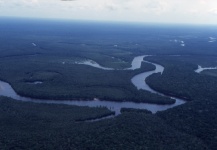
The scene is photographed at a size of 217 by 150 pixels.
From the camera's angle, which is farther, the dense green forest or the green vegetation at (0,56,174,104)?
the green vegetation at (0,56,174,104)

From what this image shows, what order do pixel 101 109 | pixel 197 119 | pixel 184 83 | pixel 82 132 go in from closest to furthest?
1. pixel 82 132
2. pixel 197 119
3. pixel 101 109
4. pixel 184 83

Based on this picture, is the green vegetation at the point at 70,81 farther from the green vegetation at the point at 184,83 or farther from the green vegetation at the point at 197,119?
the green vegetation at the point at 197,119

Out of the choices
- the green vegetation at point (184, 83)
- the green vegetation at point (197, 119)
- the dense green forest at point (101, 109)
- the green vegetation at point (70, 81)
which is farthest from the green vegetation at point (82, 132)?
the green vegetation at point (184, 83)

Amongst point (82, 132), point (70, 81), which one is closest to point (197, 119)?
point (82, 132)

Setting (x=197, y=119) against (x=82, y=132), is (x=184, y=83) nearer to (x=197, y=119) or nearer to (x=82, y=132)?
(x=197, y=119)

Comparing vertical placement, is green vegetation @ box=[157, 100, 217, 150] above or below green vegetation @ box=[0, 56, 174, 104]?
above

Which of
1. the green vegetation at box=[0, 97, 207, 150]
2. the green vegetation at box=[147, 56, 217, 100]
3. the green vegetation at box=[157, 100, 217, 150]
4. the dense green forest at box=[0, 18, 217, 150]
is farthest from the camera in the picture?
the green vegetation at box=[147, 56, 217, 100]

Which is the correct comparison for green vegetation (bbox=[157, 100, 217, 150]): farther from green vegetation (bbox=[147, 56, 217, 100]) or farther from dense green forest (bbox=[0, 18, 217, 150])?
green vegetation (bbox=[147, 56, 217, 100])

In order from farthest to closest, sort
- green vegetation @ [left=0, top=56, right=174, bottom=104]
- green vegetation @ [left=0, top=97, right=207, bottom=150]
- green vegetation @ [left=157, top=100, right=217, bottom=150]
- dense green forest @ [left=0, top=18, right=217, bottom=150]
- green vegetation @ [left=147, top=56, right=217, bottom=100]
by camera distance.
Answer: green vegetation @ [left=147, top=56, right=217, bottom=100] → green vegetation @ [left=0, top=56, right=174, bottom=104] → green vegetation @ [left=157, top=100, right=217, bottom=150] → dense green forest @ [left=0, top=18, right=217, bottom=150] → green vegetation @ [left=0, top=97, right=207, bottom=150]

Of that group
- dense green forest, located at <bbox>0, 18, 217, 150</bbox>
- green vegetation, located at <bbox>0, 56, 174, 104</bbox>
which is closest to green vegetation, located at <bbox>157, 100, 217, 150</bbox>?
dense green forest, located at <bbox>0, 18, 217, 150</bbox>
